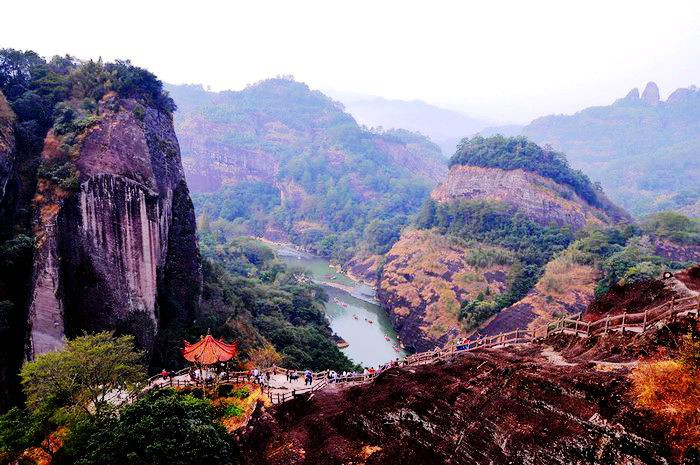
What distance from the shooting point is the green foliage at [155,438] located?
12609 mm

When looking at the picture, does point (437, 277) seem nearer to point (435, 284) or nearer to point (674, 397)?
point (435, 284)

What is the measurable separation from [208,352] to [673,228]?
58.3m

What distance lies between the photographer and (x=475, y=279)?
56219mm

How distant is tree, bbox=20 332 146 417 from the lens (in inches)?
615

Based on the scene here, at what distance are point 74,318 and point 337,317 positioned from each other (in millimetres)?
38110

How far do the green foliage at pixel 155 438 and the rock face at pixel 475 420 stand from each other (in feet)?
5.42

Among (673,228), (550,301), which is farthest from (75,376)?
(673,228)

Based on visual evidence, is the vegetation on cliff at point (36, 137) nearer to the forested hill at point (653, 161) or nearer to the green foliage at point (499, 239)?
the green foliage at point (499, 239)

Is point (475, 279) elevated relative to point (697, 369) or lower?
lower

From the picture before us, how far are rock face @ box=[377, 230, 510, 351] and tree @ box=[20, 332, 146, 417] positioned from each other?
Answer: 120 feet

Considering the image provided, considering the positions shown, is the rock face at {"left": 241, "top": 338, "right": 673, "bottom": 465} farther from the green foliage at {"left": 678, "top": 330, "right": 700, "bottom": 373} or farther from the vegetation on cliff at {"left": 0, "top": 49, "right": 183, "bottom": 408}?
the vegetation on cliff at {"left": 0, "top": 49, "right": 183, "bottom": 408}

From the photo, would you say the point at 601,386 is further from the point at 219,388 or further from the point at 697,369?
the point at 219,388

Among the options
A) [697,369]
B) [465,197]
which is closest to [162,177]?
[697,369]

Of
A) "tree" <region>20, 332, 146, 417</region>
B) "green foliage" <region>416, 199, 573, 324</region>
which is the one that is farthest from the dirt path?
"green foliage" <region>416, 199, 573, 324</region>
